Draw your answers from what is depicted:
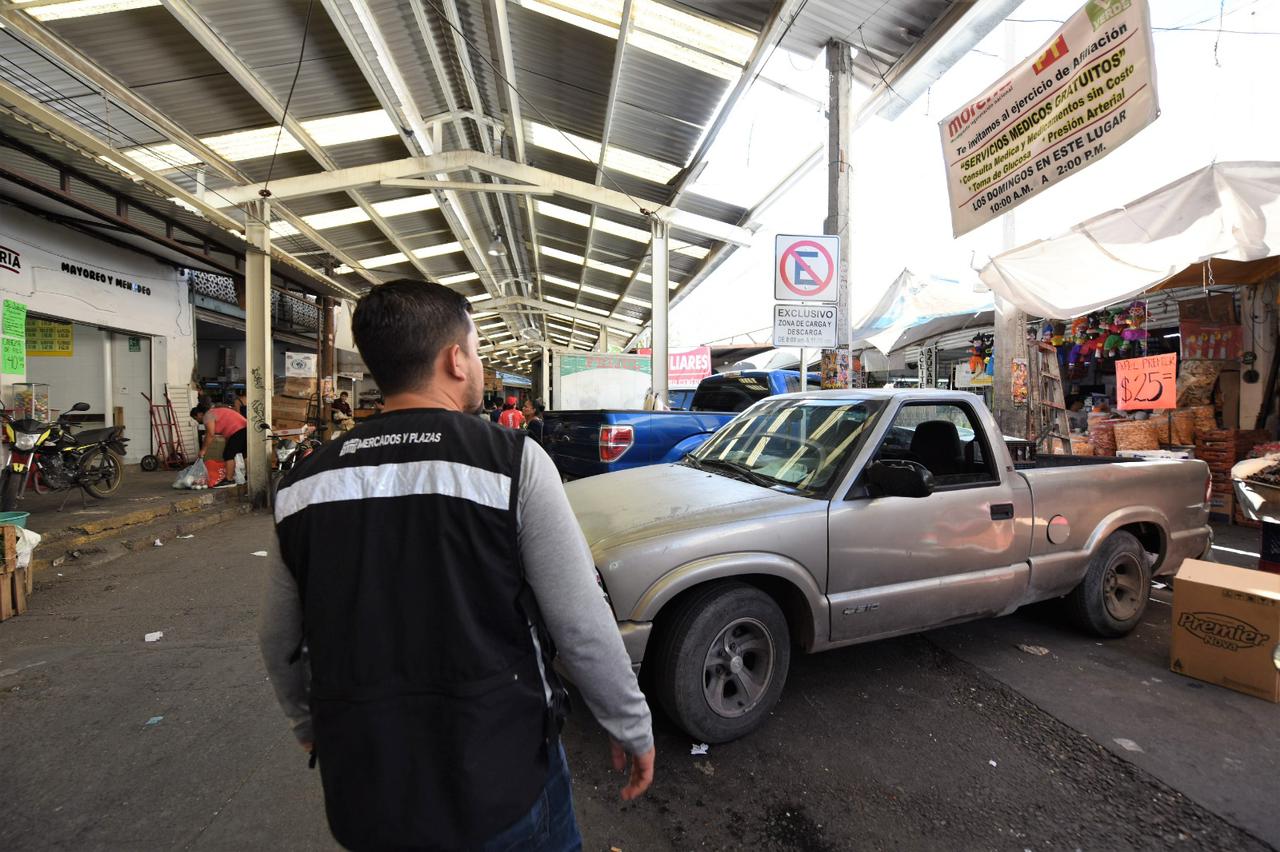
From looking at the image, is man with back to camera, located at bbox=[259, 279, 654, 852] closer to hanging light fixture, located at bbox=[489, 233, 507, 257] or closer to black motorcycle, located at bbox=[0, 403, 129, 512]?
black motorcycle, located at bbox=[0, 403, 129, 512]

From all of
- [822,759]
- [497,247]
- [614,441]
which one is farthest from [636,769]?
[497,247]

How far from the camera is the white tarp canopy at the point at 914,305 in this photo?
10242mm

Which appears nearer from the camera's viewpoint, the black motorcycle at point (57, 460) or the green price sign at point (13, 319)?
the black motorcycle at point (57, 460)

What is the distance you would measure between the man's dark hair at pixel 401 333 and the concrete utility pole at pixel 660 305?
31.0 ft

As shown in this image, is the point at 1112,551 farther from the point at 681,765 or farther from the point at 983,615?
the point at 681,765

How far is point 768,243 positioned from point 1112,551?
9103 mm

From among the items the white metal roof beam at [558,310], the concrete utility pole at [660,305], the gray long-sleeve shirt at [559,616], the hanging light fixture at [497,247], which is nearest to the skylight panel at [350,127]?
the concrete utility pole at [660,305]

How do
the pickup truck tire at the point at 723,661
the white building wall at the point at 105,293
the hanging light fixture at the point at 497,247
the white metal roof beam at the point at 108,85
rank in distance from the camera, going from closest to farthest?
the pickup truck tire at the point at 723,661 < the white metal roof beam at the point at 108,85 < the white building wall at the point at 105,293 < the hanging light fixture at the point at 497,247

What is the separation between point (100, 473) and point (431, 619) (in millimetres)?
9290

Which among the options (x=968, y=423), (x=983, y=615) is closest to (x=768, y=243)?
(x=968, y=423)

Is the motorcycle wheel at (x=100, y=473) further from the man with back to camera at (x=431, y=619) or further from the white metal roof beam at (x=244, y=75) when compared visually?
the man with back to camera at (x=431, y=619)

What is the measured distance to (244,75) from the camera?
6.76 meters

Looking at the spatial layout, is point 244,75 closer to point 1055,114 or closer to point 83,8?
point 83,8

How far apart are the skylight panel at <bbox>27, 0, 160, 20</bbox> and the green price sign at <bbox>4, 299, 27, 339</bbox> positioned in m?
3.70
